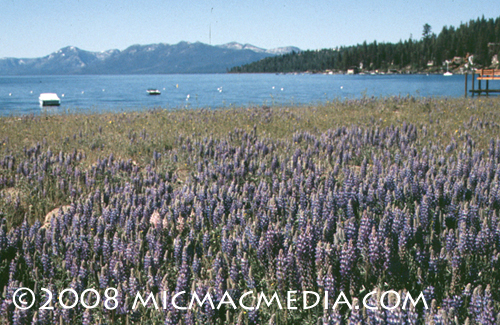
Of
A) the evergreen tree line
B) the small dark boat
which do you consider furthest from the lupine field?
the evergreen tree line

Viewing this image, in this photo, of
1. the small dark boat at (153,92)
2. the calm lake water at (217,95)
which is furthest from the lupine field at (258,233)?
the small dark boat at (153,92)

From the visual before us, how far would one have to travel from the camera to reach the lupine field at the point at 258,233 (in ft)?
12.4

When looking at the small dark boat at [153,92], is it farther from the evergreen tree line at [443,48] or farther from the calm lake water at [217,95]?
the evergreen tree line at [443,48]

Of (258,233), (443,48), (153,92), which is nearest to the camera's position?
(258,233)

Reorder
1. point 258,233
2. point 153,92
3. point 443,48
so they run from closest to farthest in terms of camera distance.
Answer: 1. point 258,233
2. point 153,92
3. point 443,48

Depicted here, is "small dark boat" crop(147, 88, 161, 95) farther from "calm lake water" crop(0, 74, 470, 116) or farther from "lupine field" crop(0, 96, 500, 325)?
"lupine field" crop(0, 96, 500, 325)

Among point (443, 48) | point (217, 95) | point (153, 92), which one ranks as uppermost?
point (443, 48)

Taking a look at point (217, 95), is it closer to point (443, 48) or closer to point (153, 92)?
point (153, 92)

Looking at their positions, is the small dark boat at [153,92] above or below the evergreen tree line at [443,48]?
below

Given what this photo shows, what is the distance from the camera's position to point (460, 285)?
4098 mm

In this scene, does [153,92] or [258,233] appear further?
[153,92]

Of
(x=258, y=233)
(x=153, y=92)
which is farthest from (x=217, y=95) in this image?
(x=258, y=233)

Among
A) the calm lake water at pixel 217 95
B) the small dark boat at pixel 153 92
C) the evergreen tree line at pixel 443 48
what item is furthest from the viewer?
the evergreen tree line at pixel 443 48

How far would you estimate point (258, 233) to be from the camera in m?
4.95
